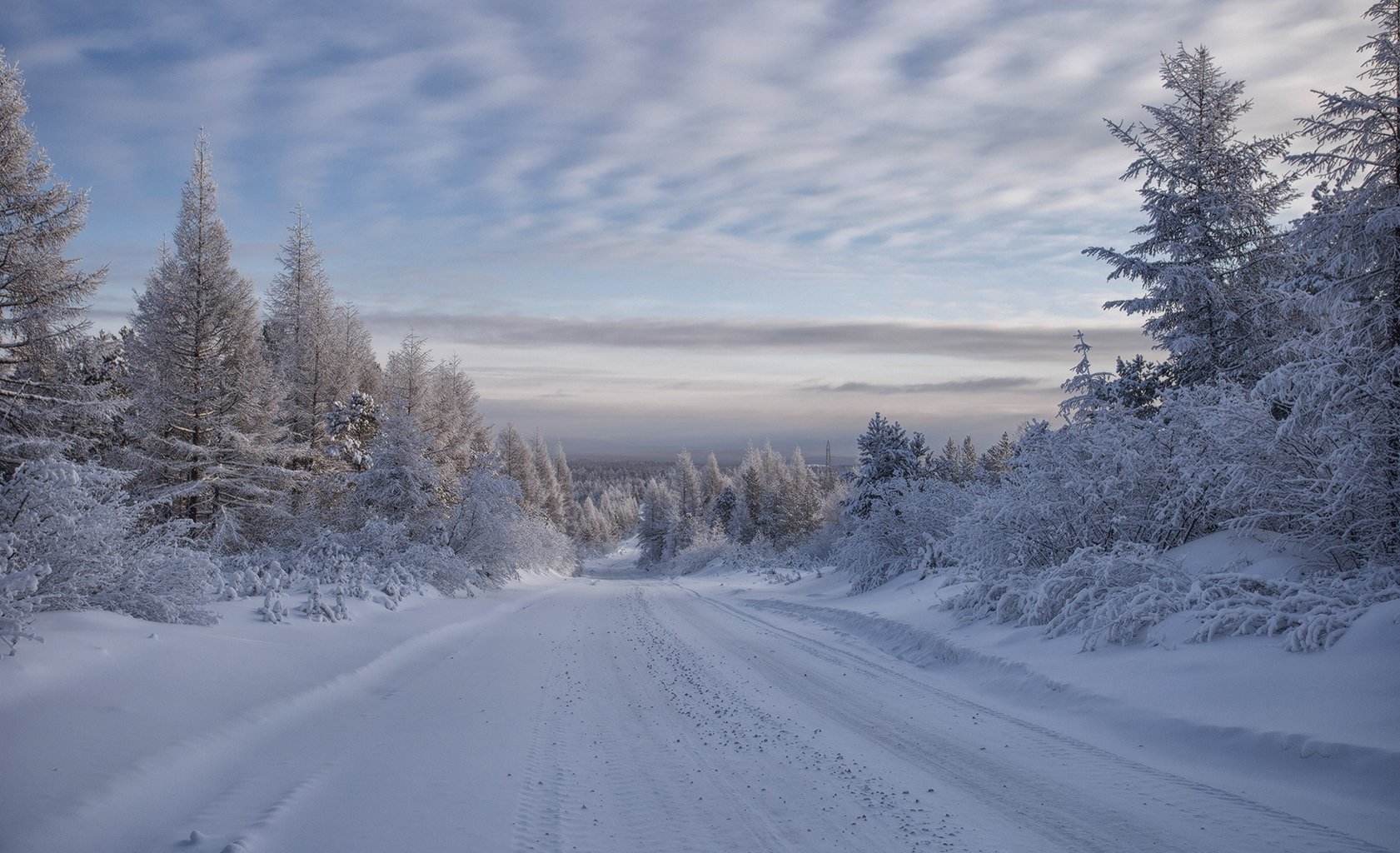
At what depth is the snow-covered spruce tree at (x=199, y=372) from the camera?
1834cm

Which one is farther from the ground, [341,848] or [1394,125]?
[1394,125]

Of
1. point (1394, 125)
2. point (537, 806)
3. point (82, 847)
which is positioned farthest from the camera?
point (1394, 125)

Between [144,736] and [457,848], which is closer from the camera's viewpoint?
[457,848]

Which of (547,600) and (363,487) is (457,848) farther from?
(363,487)

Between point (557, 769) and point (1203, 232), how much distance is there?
16.8m

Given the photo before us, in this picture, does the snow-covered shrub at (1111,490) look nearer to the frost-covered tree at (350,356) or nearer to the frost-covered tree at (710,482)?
the frost-covered tree at (350,356)

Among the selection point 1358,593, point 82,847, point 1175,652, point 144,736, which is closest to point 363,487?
point 144,736

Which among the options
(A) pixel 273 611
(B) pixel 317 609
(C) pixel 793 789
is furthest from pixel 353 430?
(C) pixel 793 789

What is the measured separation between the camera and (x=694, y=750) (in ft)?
18.8

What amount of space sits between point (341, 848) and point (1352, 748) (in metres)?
6.38

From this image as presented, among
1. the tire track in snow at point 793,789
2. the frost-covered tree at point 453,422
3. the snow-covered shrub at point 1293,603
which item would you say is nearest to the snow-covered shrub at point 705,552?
the frost-covered tree at point 453,422

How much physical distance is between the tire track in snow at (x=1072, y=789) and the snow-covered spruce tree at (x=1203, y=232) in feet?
39.2

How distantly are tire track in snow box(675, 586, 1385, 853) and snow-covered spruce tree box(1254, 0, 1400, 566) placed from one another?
163 inches

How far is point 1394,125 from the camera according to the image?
304 inches
